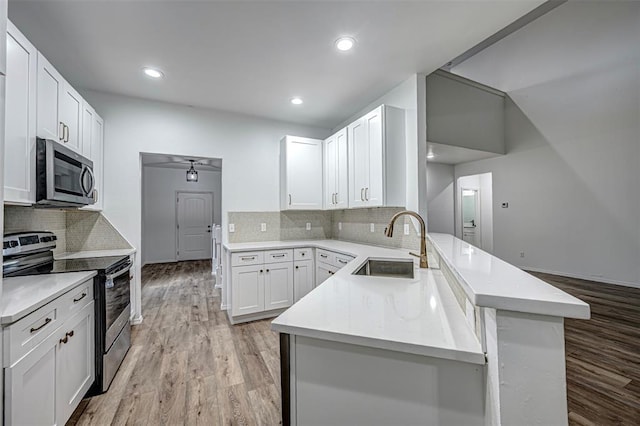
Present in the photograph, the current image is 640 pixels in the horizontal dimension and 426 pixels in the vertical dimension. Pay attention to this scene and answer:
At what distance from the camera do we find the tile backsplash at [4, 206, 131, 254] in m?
2.46

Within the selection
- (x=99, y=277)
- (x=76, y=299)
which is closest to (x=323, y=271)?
(x=99, y=277)

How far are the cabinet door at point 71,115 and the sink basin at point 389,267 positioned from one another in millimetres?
2663

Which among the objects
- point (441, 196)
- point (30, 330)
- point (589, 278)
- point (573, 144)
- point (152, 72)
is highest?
point (152, 72)

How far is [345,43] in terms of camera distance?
2.23m

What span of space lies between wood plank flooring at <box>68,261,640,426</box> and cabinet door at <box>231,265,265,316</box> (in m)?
0.19

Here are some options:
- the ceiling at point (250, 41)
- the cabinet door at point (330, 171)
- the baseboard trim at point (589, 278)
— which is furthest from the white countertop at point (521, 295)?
the baseboard trim at point (589, 278)

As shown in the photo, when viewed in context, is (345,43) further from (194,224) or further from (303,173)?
(194,224)

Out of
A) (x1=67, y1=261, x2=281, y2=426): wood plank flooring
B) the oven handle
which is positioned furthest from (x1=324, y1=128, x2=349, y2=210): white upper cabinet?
the oven handle

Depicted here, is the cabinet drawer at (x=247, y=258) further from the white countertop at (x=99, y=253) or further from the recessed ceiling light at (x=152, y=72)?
the recessed ceiling light at (x=152, y=72)

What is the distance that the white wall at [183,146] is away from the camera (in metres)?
3.12

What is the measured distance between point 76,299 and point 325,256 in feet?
7.45

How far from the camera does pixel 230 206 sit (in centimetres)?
370

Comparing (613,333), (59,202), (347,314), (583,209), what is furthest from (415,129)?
(583,209)

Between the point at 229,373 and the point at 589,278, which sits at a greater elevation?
the point at 589,278
